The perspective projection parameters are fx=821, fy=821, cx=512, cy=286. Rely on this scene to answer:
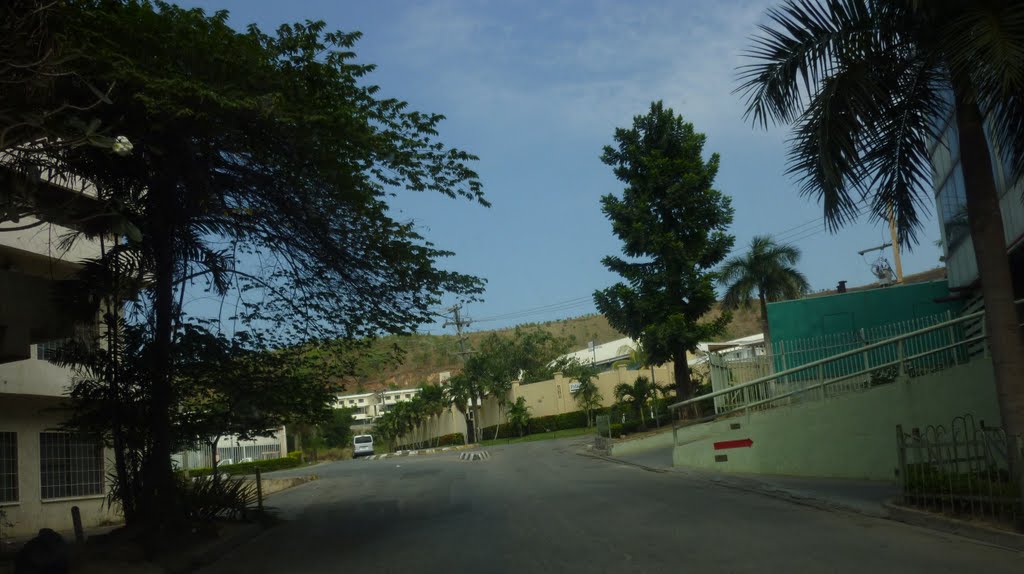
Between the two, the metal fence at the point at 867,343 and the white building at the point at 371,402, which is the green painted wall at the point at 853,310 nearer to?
the metal fence at the point at 867,343

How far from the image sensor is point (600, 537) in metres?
10.4

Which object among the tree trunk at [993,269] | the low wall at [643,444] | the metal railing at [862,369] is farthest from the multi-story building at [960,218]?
the low wall at [643,444]

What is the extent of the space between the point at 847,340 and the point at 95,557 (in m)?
16.4

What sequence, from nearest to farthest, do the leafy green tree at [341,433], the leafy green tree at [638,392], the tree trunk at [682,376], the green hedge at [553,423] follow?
1. the tree trunk at [682,376]
2. the leafy green tree at [638,392]
3. the green hedge at [553,423]
4. the leafy green tree at [341,433]

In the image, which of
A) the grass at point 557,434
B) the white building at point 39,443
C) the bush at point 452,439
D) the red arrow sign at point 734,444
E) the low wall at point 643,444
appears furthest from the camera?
the bush at point 452,439

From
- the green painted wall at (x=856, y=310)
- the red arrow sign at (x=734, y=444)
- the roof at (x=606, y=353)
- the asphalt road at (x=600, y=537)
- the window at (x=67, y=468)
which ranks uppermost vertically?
the roof at (x=606, y=353)

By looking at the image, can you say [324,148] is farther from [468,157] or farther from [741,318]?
[741,318]

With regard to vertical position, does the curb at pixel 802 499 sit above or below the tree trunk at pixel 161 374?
below

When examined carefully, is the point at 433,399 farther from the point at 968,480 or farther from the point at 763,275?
the point at 968,480

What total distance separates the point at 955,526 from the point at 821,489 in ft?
15.8

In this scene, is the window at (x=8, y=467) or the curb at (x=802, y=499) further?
the window at (x=8, y=467)

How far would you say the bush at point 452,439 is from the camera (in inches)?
2449

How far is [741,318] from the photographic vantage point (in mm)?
111500

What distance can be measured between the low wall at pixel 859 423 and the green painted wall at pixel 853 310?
930 cm
